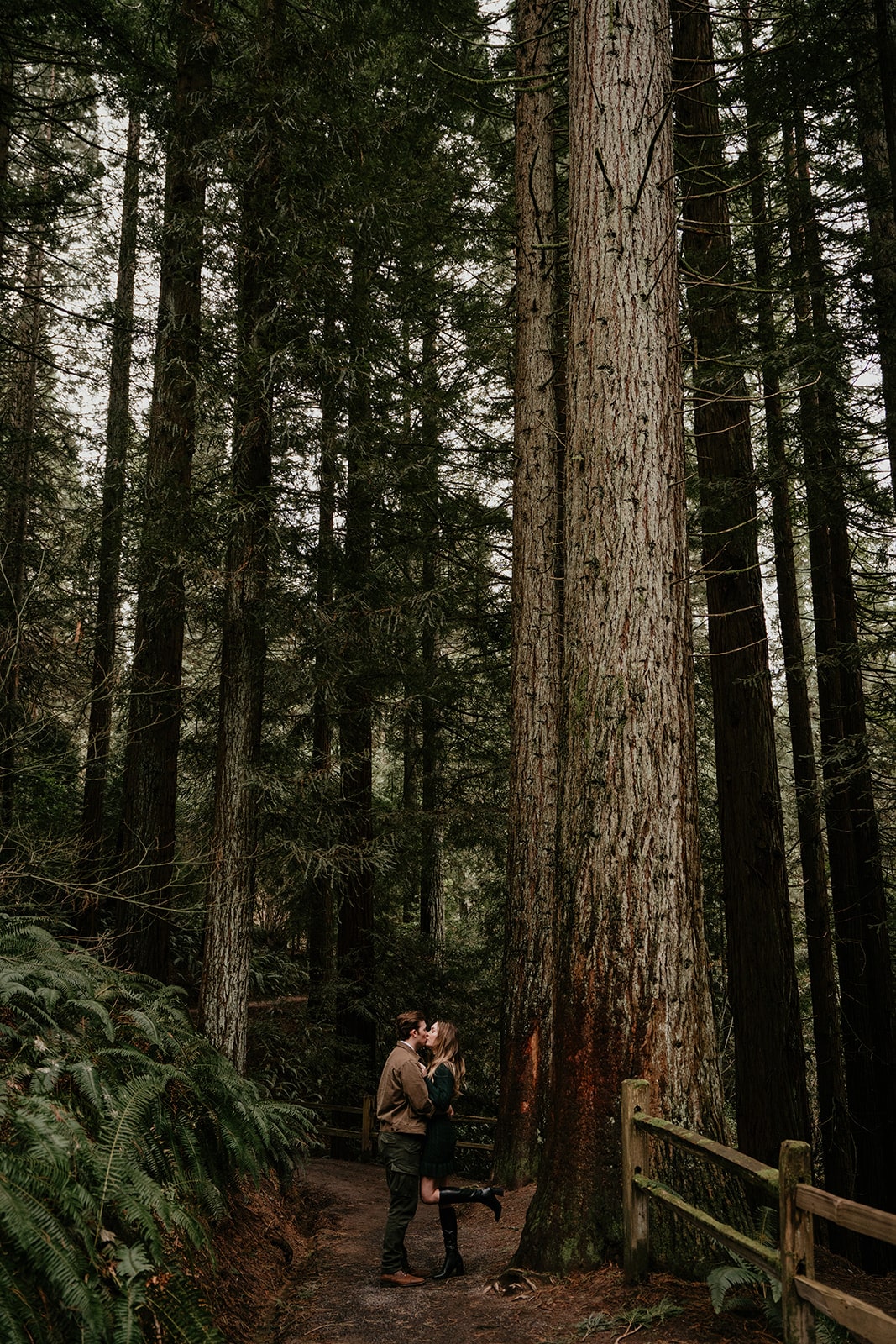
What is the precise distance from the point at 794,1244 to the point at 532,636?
621cm

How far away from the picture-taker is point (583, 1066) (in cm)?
486

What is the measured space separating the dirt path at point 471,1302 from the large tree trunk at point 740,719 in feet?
8.89

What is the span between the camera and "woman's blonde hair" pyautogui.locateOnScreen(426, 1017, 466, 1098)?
21.0 ft

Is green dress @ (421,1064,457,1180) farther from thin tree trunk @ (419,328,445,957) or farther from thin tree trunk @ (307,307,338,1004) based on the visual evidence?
thin tree trunk @ (419,328,445,957)

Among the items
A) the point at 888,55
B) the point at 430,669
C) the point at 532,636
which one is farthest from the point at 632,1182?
the point at 888,55

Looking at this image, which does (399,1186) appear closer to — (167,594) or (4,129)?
(167,594)

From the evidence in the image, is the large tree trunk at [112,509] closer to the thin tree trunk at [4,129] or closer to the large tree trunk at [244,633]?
the thin tree trunk at [4,129]

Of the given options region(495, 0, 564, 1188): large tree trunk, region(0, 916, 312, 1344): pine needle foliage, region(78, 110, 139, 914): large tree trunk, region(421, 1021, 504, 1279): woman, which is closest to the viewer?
region(0, 916, 312, 1344): pine needle foliage

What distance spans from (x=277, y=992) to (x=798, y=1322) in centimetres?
1499

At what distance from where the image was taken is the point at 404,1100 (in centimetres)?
616

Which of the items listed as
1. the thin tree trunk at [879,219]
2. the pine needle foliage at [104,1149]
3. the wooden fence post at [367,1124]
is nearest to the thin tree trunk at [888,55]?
the thin tree trunk at [879,219]

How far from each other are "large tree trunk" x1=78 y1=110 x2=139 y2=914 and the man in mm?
6656

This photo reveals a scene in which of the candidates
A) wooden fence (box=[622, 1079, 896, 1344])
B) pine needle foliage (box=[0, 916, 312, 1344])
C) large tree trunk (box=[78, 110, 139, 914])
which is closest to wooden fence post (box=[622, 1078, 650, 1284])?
wooden fence (box=[622, 1079, 896, 1344])

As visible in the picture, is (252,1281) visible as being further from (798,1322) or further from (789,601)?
(789,601)
